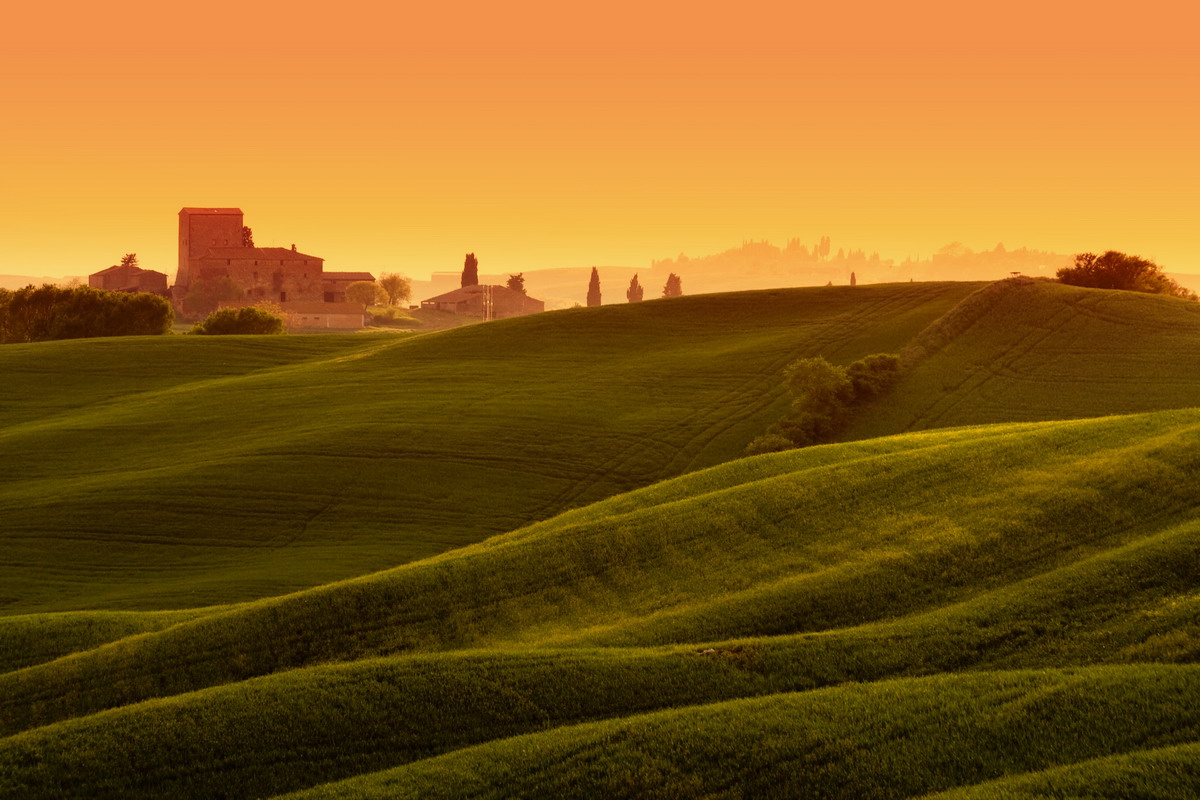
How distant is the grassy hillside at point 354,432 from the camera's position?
41.6 metres

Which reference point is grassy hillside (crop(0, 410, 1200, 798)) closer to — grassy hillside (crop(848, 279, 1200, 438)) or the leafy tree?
grassy hillside (crop(848, 279, 1200, 438))

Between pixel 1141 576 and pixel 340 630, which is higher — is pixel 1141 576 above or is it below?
above

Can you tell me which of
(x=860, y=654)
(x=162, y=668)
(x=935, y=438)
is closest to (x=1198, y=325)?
(x=935, y=438)

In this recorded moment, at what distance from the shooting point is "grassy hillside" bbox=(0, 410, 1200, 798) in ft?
51.7

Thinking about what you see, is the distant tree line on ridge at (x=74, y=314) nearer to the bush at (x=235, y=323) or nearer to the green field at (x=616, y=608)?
the bush at (x=235, y=323)

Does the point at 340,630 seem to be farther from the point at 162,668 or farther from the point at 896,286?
the point at 896,286

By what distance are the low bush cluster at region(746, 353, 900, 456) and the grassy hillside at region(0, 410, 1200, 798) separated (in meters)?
20.3

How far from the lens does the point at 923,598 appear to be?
22922 millimetres

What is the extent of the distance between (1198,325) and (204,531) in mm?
60921

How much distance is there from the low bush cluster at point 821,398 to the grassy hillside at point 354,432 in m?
2.61

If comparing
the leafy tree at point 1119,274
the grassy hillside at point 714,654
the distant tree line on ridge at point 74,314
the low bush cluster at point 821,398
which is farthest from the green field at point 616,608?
the distant tree line on ridge at point 74,314

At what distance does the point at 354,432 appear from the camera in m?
57.1

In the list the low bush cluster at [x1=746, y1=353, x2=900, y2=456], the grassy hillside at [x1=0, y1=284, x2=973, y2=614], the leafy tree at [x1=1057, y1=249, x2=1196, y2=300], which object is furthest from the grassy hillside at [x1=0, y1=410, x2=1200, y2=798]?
the leafy tree at [x1=1057, y1=249, x2=1196, y2=300]

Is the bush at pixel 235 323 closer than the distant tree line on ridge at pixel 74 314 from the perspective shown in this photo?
Yes
